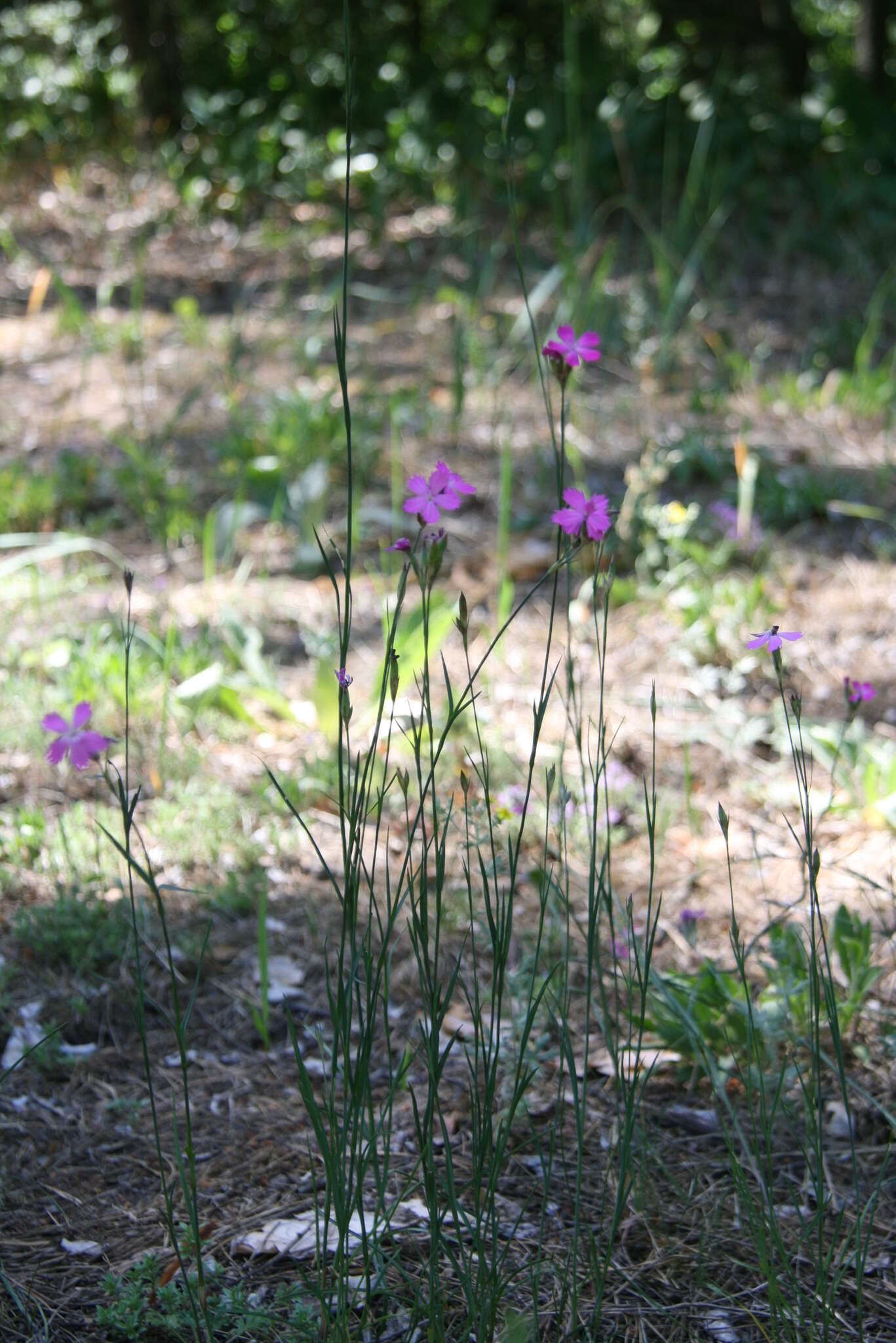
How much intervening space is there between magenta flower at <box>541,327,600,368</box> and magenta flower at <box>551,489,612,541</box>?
14 cm

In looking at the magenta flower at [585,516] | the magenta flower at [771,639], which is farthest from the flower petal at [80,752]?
the magenta flower at [771,639]

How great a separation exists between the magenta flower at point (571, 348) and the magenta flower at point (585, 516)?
14cm

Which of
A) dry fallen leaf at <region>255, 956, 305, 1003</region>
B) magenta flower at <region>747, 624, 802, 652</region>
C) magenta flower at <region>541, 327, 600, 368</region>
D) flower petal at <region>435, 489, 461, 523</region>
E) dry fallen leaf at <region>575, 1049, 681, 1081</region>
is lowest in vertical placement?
dry fallen leaf at <region>255, 956, 305, 1003</region>

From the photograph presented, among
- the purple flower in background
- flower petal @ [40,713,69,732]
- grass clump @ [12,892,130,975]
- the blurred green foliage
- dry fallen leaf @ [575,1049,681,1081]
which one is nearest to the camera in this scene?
flower petal @ [40,713,69,732]

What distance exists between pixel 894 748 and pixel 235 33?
6.46 meters

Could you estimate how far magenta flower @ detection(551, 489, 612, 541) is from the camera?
1.02m

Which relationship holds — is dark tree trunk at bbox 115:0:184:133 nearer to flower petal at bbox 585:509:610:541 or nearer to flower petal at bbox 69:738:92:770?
flower petal at bbox 69:738:92:770

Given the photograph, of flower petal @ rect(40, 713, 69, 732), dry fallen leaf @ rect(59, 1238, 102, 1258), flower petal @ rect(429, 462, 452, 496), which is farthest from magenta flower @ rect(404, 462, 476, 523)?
dry fallen leaf @ rect(59, 1238, 102, 1258)

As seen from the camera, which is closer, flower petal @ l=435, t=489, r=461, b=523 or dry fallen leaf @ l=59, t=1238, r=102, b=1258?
flower petal @ l=435, t=489, r=461, b=523

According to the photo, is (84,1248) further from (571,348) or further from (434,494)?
(571,348)

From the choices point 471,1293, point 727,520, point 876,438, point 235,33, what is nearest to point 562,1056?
point 471,1293

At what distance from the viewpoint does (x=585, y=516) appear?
3.40 ft

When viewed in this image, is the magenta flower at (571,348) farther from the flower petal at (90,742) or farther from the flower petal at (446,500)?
the flower petal at (90,742)

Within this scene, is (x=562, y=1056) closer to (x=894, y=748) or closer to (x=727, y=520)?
(x=894, y=748)
